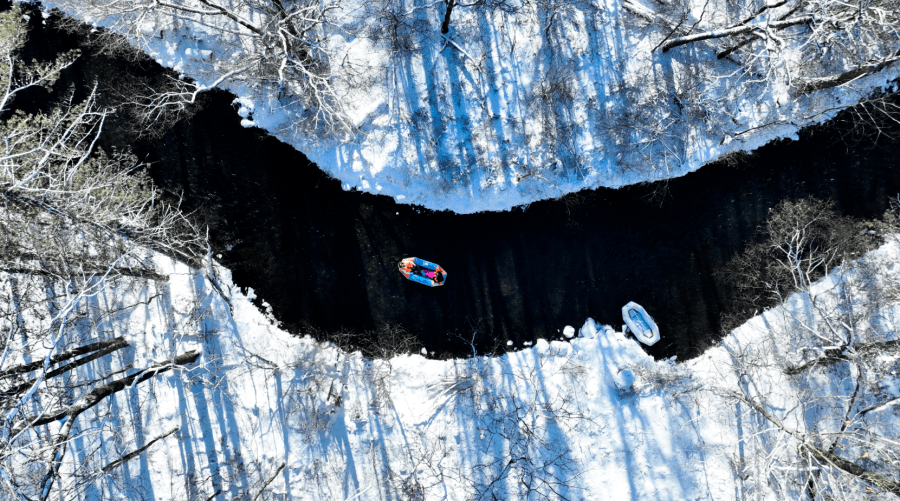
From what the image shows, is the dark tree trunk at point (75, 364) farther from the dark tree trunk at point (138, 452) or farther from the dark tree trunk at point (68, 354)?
the dark tree trunk at point (138, 452)

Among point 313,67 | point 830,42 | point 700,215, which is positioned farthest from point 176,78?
point 830,42

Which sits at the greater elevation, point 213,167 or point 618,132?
point 213,167

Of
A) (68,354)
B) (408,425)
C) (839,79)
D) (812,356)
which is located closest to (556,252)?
(408,425)

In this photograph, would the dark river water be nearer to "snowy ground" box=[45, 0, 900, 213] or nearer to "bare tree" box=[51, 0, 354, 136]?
"snowy ground" box=[45, 0, 900, 213]

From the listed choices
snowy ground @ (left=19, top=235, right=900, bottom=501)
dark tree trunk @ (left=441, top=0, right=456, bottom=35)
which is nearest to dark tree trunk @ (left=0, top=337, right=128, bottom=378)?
snowy ground @ (left=19, top=235, right=900, bottom=501)

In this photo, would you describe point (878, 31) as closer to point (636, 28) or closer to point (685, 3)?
point (685, 3)

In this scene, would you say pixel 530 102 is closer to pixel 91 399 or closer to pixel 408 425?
pixel 408 425

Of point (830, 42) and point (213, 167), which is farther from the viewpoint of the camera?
point (213, 167)
